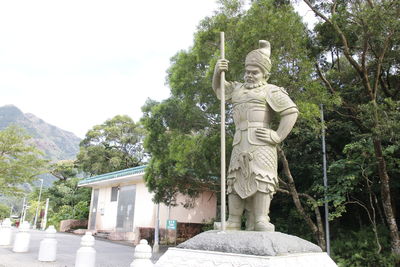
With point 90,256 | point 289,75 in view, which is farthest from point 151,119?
point 90,256

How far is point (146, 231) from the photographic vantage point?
15047 mm

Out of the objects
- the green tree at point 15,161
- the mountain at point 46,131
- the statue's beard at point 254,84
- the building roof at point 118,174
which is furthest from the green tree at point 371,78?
the mountain at point 46,131

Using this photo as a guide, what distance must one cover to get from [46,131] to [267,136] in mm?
140430

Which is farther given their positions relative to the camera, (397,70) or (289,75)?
(397,70)

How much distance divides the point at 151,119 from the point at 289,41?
444 centimetres

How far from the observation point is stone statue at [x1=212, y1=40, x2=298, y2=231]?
3.79 meters

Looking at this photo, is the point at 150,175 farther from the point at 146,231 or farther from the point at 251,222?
the point at 251,222

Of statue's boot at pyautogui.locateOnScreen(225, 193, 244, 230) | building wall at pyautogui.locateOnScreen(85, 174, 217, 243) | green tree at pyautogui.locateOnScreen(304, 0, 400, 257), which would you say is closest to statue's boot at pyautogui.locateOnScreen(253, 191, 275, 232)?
statue's boot at pyautogui.locateOnScreen(225, 193, 244, 230)

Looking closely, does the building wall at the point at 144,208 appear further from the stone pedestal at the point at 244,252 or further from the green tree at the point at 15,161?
the stone pedestal at the point at 244,252

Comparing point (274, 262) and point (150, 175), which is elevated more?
point (150, 175)

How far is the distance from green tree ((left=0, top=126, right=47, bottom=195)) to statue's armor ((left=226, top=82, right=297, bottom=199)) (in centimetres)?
1191

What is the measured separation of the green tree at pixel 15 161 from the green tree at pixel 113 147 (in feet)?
31.0

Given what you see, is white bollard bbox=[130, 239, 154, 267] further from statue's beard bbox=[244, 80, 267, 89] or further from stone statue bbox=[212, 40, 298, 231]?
statue's beard bbox=[244, 80, 267, 89]

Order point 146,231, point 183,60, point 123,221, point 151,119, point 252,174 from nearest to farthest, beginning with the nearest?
point 252,174 < point 183,60 < point 151,119 < point 146,231 < point 123,221
